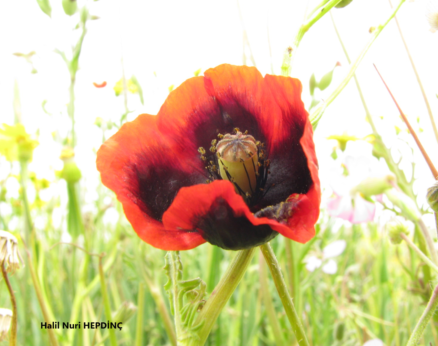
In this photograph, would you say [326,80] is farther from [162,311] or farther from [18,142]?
[18,142]

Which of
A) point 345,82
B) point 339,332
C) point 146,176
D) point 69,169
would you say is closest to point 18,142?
point 69,169

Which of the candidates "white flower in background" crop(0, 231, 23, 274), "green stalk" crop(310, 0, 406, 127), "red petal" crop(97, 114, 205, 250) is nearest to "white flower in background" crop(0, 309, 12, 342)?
"white flower in background" crop(0, 231, 23, 274)

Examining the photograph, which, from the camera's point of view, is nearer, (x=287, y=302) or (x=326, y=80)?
(x=287, y=302)

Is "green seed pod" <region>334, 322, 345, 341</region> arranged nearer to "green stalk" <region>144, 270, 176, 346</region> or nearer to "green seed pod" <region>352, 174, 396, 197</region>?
"green stalk" <region>144, 270, 176, 346</region>

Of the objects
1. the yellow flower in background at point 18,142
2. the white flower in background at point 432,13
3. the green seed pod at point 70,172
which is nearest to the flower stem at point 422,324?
the white flower in background at point 432,13

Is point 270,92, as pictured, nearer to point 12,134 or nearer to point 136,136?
point 136,136

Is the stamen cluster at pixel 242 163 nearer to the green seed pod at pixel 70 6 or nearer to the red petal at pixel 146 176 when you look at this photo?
the red petal at pixel 146 176

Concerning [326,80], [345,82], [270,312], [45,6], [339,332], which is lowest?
[339,332]
